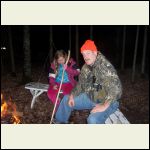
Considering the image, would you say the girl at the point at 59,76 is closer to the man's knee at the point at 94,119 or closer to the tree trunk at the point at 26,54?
the man's knee at the point at 94,119

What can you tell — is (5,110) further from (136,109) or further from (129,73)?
(129,73)

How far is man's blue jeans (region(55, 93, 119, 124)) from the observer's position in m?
4.85

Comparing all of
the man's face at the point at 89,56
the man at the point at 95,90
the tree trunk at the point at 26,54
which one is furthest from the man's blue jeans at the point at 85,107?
the tree trunk at the point at 26,54

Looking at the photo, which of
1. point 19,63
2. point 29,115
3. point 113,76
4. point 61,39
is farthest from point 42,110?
point 61,39

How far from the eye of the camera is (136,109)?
28.1 feet

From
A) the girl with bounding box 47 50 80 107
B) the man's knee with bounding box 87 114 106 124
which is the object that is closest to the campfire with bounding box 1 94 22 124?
the girl with bounding box 47 50 80 107

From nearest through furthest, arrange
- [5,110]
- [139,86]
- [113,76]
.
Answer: [113,76] < [5,110] < [139,86]

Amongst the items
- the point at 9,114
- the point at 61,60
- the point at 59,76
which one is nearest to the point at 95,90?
the point at 61,60

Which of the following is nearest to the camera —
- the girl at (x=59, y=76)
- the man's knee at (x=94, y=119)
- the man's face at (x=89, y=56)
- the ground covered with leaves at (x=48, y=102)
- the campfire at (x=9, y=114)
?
the man's knee at (x=94, y=119)

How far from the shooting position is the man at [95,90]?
15.8 feet

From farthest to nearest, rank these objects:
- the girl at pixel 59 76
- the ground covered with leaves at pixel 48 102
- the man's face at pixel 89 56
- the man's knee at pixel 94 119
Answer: the ground covered with leaves at pixel 48 102
the girl at pixel 59 76
the man's face at pixel 89 56
the man's knee at pixel 94 119

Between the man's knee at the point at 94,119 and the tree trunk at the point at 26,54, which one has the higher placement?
the tree trunk at the point at 26,54

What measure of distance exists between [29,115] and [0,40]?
6960mm

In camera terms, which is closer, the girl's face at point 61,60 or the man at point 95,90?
the man at point 95,90
